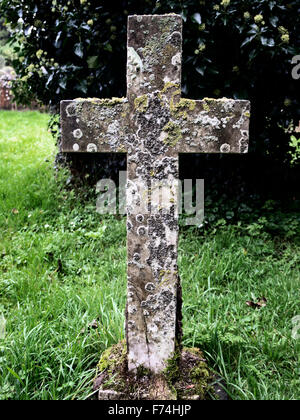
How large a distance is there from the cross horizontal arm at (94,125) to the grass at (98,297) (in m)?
1.12

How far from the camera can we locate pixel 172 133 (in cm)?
181

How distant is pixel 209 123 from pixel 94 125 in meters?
0.56

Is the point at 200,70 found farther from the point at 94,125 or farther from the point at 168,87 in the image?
the point at 94,125

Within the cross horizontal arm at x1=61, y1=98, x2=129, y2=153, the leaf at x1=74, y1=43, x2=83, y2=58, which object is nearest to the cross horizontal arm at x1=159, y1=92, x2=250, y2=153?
the cross horizontal arm at x1=61, y1=98, x2=129, y2=153

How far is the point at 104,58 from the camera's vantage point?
3.80 metres

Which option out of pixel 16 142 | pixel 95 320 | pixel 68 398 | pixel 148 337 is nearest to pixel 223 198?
pixel 95 320

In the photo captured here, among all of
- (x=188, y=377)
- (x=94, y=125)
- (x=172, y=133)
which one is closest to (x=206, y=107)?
→ (x=172, y=133)

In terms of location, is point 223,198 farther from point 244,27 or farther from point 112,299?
point 112,299

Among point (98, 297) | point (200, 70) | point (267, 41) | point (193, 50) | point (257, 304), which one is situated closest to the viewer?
point (98, 297)

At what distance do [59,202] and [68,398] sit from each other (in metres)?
2.84

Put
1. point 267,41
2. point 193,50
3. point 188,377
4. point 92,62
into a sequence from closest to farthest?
point 188,377, point 267,41, point 193,50, point 92,62

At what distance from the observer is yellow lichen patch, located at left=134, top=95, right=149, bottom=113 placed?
1.77m

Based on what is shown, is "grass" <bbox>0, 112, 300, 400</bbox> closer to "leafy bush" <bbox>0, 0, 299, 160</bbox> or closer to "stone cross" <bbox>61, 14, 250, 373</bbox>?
"stone cross" <bbox>61, 14, 250, 373</bbox>

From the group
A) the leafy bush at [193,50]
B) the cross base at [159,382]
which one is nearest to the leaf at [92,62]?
the leafy bush at [193,50]
